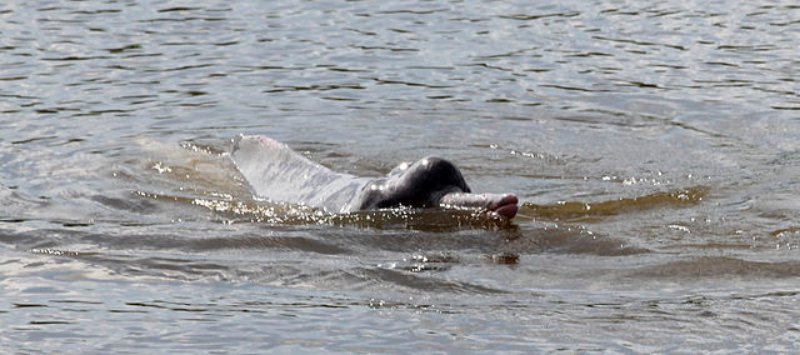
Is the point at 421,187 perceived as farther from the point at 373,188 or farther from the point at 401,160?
the point at 401,160

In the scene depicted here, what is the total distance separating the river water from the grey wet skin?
99mm

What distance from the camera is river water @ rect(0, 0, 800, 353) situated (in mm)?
6980

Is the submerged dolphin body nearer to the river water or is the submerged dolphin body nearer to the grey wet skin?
the grey wet skin

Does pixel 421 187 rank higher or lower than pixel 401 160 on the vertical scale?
higher

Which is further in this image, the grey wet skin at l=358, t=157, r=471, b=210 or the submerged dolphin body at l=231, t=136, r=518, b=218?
the grey wet skin at l=358, t=157, r=471, b=210

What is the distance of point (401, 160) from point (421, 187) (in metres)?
2.20

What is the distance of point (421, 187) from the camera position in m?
8.95

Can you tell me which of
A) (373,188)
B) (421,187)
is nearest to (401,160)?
(373,188)

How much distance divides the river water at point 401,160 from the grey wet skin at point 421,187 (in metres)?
0.10

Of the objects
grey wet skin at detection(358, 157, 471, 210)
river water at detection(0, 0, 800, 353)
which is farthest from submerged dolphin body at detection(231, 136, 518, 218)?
river water at detection(0, 0, 800, 353)

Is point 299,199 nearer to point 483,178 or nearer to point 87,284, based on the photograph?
point 483,178

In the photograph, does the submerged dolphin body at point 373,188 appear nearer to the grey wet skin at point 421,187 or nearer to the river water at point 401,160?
the grey wet skin at point 421,187

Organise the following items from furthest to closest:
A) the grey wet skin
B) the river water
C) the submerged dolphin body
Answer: the grey wet skin, the submerged dolphin body, the river water

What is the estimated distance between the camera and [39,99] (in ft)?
43.1
